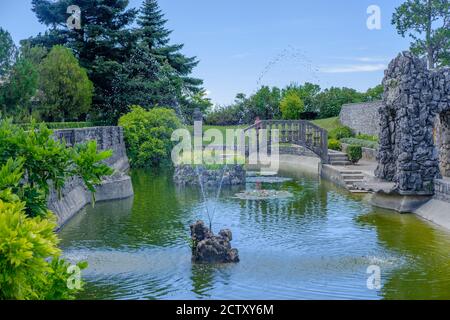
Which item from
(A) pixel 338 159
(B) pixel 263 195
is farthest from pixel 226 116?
(B) pixel 263 195

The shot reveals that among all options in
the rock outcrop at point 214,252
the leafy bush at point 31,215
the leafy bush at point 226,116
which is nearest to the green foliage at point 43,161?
the leafy bush at point 31,215

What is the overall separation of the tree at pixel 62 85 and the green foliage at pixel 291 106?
73.1ft

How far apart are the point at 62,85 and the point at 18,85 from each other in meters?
8.64

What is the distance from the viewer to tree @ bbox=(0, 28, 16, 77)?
3831 cm

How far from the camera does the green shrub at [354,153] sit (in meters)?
36.6

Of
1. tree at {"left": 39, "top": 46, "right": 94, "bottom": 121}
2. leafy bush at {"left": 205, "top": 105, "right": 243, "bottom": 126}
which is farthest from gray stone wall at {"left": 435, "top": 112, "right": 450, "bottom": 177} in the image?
leafy bush at {"left": 205, "top": 105, "right": 243, "bottom": 126}

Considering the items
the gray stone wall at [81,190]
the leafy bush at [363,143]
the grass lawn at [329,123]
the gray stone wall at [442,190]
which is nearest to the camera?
the gray stone wall at [81,190]

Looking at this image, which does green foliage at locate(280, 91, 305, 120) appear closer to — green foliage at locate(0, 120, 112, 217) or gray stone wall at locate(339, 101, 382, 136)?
gray stone wall at locate(339, 101, 382, 136)

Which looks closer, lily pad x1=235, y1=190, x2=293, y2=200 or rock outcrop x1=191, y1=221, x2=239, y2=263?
rock outcrop x1=191, y1=221, x2=239, y2=263

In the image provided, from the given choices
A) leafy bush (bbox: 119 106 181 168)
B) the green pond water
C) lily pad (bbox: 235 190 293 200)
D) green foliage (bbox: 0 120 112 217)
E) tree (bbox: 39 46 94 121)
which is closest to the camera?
green foliage (bbox: 0 120 112 217)

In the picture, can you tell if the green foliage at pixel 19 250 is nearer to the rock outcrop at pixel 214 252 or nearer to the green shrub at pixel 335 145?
the rock outcrop at pixel 214 252

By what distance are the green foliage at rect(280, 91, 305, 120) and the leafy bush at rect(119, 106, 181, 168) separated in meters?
19.8

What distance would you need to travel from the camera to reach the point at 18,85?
38.2 meters
